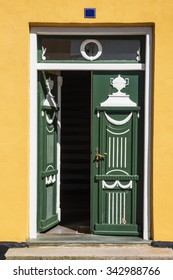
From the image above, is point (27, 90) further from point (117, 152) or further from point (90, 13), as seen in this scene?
point (117, 152)

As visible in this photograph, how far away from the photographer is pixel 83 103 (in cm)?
1061

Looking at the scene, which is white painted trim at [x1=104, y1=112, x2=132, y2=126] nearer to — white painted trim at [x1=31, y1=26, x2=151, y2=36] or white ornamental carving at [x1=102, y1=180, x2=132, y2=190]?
white ornamental carving at [x1=102, y1=180, x2=132, y2=190]

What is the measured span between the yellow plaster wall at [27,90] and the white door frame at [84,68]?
5.1 inches

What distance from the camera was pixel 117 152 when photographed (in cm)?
734

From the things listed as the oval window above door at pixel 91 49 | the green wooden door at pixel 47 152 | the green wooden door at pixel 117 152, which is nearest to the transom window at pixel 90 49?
the oval window above door at pixel 91 49

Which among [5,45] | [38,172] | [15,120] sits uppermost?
[5,45]

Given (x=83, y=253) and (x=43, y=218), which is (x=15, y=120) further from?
(x=83, y=253)

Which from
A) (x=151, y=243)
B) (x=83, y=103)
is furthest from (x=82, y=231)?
(x=83, y=103)

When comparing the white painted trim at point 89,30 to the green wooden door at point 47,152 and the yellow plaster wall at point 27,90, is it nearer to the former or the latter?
the yellow plaster wall at point 27,90

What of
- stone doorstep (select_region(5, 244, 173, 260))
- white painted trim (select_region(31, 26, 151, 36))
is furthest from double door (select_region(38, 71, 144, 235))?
white painted trim (select_region(31, 26, 151, 36))

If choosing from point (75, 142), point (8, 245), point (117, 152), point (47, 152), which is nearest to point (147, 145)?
point (117, 152)

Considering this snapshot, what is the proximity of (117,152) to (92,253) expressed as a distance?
151 centimetres

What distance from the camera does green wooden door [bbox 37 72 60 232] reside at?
7.32 metres

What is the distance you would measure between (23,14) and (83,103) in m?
3.84
